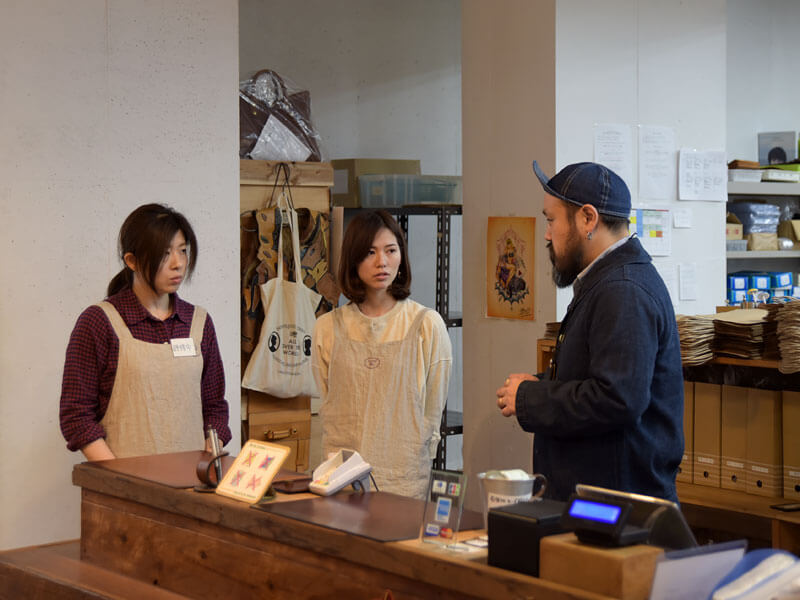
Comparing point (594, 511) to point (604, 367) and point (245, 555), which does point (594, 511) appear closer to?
point (604, 367)

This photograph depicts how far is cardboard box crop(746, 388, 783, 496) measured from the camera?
130 inches

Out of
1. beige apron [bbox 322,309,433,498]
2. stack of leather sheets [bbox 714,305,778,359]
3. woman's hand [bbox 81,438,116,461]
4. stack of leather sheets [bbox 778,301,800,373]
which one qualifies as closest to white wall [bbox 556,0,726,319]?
stack of leather sheets [bbox 714,305,778,359]

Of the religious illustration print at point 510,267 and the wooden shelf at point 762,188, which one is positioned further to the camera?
the wooden shelf at point 762,188

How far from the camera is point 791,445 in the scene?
129 inches

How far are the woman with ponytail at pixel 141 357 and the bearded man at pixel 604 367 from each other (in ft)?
3.74

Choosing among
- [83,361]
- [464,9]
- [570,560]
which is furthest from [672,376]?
[464,9]

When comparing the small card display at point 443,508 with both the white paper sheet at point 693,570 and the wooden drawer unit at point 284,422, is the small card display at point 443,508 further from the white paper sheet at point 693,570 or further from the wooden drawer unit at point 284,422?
the wooden drawer unit at point 284,422

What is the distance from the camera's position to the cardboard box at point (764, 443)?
3.31 metres

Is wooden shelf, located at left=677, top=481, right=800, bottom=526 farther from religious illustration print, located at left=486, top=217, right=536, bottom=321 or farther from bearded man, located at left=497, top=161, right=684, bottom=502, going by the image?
religious illustration print, located at left=486, top=217, right=536, bottom=321

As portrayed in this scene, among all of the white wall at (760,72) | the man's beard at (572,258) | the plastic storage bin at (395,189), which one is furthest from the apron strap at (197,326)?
the white wall at (760,72)

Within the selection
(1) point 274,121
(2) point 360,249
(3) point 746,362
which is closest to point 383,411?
(2) point 360,249

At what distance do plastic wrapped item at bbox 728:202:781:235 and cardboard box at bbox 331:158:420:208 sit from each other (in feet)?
6.28

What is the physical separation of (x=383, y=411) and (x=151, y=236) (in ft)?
2.91

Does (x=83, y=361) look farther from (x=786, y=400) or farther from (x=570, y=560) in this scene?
(x=786, y=400)
